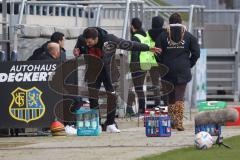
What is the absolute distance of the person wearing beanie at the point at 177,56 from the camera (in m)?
17.2

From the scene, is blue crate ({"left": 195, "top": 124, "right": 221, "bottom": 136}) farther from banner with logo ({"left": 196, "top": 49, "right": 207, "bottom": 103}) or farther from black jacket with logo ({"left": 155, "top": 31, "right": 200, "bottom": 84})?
banner with logo ({"left": 196, "top": 49, "right": 207, "bottom": 103})

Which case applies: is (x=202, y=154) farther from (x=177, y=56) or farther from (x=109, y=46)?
(x=177, y=56)

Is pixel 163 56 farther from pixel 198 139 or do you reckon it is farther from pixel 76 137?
pixel 198 139

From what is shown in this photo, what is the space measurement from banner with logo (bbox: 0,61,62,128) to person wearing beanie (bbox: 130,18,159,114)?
15.8 feet

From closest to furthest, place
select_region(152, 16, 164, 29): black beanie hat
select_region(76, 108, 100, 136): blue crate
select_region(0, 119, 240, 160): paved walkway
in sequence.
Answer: select_region(0, 119, 240, 160): paved walkway
select_region(76, 108, 100, 136): blue crate
select_region(152, 16, 164, 29): black beanie hat

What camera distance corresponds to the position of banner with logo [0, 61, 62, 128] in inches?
645

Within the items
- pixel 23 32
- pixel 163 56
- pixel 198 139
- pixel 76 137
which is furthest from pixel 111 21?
pixel 198 139

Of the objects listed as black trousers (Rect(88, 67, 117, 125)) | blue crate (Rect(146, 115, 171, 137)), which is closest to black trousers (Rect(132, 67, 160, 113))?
black trousers (Rect(88, 67, 117, 125))

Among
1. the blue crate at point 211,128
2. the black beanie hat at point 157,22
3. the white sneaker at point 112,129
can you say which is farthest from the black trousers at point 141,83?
the blue crate at point 211,128

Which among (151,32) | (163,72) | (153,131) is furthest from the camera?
(151,32)

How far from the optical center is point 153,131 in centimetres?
1535

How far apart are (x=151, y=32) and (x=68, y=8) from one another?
291 centimetres

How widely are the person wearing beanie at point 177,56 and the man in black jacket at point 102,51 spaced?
644 millimetres

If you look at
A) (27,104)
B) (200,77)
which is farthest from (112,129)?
(200,77)
